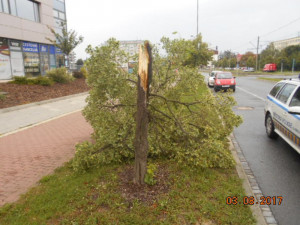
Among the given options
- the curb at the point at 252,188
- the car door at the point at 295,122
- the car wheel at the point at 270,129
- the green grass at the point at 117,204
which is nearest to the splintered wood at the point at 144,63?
the green grass at the point at 117,204

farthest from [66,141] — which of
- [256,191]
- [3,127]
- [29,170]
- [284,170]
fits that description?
[284,170]

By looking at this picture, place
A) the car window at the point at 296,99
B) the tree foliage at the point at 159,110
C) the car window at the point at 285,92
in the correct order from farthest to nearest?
the car window at the point at 285,92
the car window at the point at 296,99
the tree foliage at the point at 159,110

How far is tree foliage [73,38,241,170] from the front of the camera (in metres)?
3.87

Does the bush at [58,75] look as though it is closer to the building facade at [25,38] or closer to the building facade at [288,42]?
the building facade at [25,38]

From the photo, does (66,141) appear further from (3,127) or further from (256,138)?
(256,138)

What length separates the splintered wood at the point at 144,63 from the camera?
3.33 m

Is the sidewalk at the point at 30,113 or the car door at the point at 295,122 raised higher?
the car door at the point at 295,122

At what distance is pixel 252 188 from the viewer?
13.2 ft

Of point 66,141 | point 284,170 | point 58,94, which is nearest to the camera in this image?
point 284,170

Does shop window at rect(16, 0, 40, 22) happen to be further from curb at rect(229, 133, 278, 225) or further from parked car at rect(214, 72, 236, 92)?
curb at rect(229, 133, 278, 225)

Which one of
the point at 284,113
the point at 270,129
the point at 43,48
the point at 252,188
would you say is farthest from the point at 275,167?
the point at 43,48

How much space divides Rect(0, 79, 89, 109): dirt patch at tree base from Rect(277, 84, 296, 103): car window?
11016mm

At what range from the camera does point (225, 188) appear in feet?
12.6

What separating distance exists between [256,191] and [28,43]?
79.7ft
